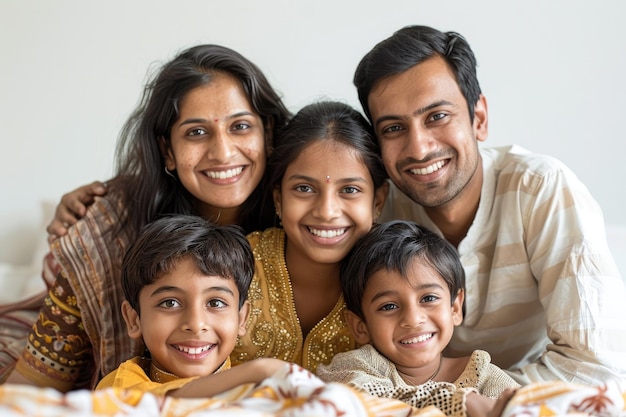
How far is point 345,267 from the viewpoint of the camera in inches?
77.0

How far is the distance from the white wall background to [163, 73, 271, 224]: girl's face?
33.4 inches

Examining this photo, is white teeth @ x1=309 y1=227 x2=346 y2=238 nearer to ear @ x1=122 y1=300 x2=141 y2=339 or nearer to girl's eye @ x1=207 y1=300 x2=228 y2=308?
girl's eye @ x1=207 y1=300 x2=228 y2=308

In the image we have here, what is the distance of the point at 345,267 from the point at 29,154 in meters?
1.71

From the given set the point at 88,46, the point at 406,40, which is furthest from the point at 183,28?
the point at 406,40

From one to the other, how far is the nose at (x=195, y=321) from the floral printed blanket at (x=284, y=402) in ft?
0.91

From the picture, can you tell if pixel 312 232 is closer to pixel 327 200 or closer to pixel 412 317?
pixel 327 200

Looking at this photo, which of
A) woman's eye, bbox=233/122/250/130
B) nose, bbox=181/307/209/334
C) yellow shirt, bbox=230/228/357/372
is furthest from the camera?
woman's eye, bbox=233/122/250/130

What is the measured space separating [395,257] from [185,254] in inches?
19.0

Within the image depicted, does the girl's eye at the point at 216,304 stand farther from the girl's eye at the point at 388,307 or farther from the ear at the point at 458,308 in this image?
the ear at the point at 458,308

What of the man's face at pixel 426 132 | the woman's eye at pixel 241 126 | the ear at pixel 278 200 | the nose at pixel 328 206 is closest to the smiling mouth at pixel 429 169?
the man's face at pixel 426 132

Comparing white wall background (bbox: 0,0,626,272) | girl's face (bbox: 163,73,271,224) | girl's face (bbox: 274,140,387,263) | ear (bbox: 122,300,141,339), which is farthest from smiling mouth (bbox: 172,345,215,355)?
white wall background (bbox: 0,0,626,272)

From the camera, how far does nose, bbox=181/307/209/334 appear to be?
1.66 meters

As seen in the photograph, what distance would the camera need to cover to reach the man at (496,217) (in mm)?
1846

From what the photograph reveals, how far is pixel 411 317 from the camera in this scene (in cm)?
176
